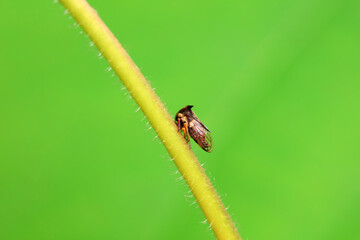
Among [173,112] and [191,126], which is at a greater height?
[173,112]

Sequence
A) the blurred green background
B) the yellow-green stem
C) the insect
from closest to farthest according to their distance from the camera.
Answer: the yellow-green stem < the insect < the blurred green background

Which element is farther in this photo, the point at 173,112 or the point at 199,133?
the point at 173,112

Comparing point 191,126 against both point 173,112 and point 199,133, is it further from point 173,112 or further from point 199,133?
point 173,112

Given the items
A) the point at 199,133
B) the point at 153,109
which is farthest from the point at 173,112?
the point at 153,109

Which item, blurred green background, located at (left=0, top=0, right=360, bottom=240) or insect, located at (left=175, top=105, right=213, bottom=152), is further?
blurred green background, located at (left=0, top=0, right=360, bottom=240)

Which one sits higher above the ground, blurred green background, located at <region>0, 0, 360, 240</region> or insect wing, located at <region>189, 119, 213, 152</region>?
blurred green background, located at <region>0, 0, 360, 240</region>

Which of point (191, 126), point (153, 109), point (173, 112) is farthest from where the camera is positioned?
point (173, 112)

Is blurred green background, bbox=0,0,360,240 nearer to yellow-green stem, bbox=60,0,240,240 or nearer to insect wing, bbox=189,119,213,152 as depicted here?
insect wing, bbox=189,119,213,152

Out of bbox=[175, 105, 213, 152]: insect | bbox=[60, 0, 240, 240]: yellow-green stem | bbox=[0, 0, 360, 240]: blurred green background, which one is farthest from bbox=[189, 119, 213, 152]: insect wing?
bbox=[0, 0, 360, 240]: blurred green background
